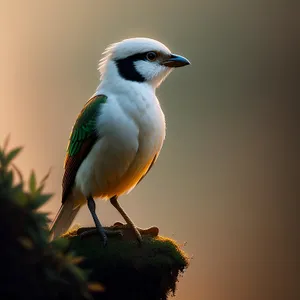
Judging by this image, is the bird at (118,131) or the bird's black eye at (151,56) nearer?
the bird at (118,131)

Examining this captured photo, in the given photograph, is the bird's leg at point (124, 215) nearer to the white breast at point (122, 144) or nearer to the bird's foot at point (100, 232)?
the bird's foot at point (100, 232)

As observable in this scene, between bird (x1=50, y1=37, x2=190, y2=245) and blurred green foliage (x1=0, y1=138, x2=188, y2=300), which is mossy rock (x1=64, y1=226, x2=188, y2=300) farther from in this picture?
blurred green foliage (x1=0, y1=138, x2=188, y2=300)

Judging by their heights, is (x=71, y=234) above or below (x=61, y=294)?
below

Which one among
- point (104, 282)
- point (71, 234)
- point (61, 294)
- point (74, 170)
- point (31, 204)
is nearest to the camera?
point (31, 204)

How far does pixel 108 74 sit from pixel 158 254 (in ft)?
6.92

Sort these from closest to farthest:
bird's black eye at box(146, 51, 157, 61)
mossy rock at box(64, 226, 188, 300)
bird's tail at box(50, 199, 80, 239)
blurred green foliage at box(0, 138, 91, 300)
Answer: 1. blurred green foliage at box(0, 138, 91, 300)
2. mossy rock at box(64, 226, 188, 300)
3. bird's tail at box(50, 199, 80, 239)
4. bird's black eye at box(146, 51, 157, 61)

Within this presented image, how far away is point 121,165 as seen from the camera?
5699 mm

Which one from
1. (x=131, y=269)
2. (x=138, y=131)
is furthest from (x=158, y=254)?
(x=138, y=131)

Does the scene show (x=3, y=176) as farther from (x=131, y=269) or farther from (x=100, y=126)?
Result: (x=100, y=126)

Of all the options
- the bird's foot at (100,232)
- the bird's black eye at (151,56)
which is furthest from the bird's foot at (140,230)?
the bird's black eye at (151,56)

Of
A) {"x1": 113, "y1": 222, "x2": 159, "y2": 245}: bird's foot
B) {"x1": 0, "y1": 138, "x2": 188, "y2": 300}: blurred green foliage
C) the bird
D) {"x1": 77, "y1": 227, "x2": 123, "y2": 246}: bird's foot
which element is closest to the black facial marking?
the bird

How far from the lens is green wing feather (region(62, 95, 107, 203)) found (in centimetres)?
581

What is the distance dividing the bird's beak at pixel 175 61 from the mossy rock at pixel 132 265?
1.98m

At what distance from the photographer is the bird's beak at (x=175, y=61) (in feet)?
21.1
